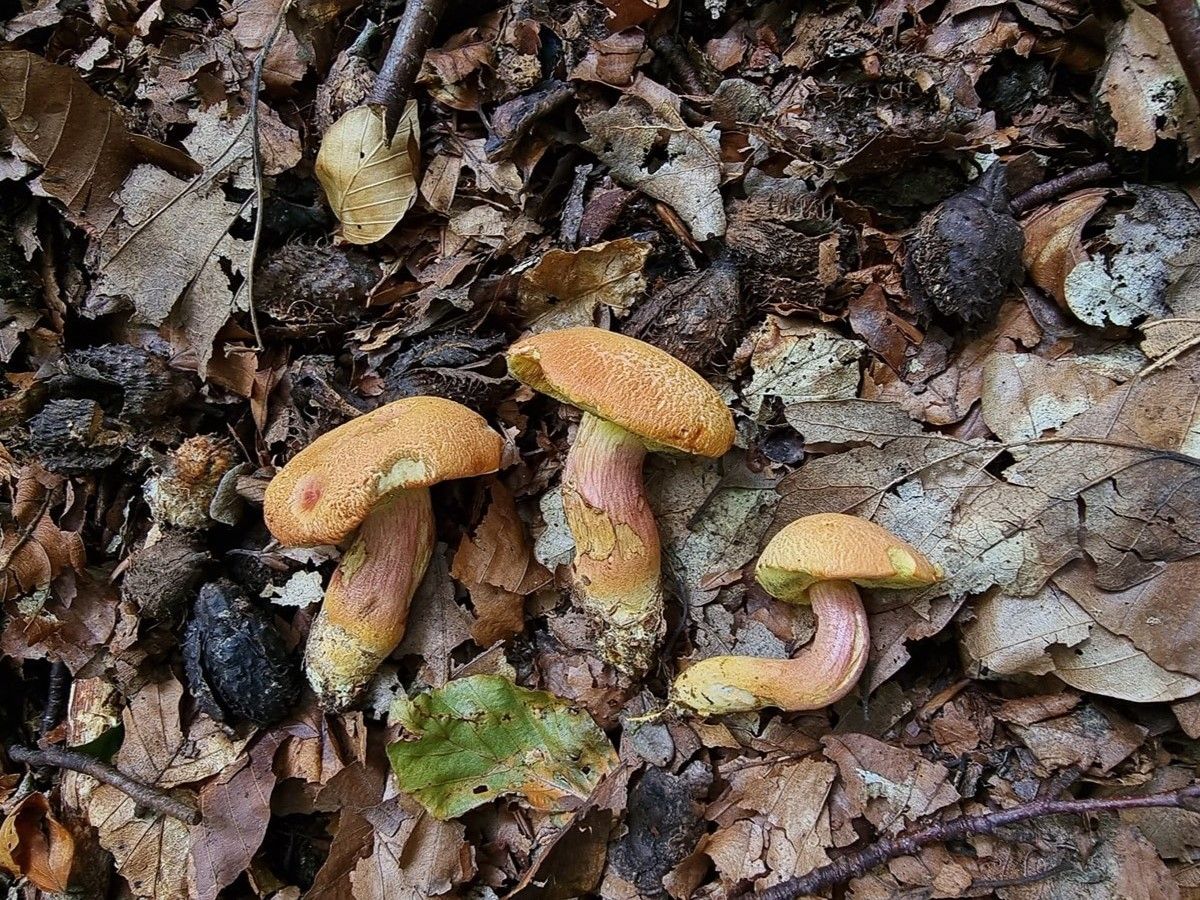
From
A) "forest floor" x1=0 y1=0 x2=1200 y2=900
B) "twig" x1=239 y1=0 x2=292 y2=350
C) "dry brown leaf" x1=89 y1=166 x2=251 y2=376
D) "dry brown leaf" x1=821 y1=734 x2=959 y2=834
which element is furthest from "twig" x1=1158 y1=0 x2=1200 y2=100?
"dry brown leaf" x1=89 y1=166 x2=251 y2=376

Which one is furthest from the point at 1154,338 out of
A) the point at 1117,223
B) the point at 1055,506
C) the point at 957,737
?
the point at 957,737

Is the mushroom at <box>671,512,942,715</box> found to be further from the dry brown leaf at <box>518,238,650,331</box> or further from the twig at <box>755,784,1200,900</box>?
the dry brown leaf at <box>518,238,650,331</box>

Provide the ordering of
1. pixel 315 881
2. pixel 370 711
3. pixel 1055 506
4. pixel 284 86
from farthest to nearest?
pixel 284 86
pixel 370 711
pixel 315 881
pixel 1055 506

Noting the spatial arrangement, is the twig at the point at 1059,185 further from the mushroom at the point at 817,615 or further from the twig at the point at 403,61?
the twig at the point at 403,61

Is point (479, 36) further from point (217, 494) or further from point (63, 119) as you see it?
point (217, 494)

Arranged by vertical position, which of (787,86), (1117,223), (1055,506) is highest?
(787,86)

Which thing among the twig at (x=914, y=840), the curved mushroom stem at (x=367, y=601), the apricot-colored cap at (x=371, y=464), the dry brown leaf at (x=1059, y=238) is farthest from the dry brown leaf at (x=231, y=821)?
the dry brown leaf at (x=1059, y=238)

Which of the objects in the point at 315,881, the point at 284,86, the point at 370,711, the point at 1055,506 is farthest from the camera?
the point at 284,86

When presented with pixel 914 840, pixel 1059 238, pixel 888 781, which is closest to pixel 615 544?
pixel 888 781
